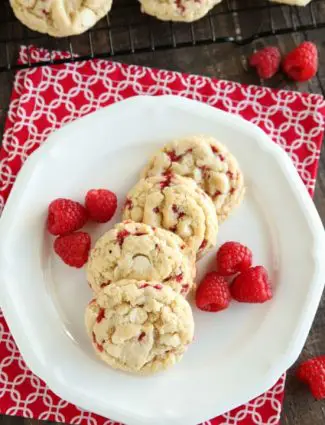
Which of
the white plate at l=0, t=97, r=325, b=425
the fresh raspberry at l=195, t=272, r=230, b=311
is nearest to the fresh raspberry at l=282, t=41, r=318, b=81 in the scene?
the white plate at l=0, t=97, r=325, b=425

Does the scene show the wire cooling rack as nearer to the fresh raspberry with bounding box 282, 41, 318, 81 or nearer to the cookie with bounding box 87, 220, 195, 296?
the fresh raspberry with bounding box 282, 41, 318, 81

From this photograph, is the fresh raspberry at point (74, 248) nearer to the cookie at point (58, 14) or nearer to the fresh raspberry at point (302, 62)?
the cookie at point (58, 14)

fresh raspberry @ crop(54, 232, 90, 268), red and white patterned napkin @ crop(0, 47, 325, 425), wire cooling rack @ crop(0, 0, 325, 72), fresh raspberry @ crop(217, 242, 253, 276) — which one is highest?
wire cooling rack @ crop(0, 0, 325, 72)

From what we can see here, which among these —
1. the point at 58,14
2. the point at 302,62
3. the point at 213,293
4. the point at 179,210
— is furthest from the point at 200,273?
the point at 58,14

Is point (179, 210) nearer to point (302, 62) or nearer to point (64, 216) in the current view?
point (64, 216)

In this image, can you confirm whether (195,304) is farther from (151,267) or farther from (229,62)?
(229,62)

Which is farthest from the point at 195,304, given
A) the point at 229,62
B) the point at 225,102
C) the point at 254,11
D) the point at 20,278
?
the point at 254,11
